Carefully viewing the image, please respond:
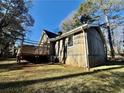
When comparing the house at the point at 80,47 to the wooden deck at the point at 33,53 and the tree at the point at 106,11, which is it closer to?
the wooden deck at the point at 33,53

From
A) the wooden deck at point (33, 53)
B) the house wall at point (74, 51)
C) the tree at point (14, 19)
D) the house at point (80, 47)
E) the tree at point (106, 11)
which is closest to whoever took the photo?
the house at point (80, 47)

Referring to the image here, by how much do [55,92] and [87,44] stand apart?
7250mm

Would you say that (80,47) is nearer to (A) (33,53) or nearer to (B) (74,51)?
(B) (74,51)

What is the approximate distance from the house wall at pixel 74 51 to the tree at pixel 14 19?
972cm

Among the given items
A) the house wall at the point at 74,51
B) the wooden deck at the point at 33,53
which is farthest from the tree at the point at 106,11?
the wooden deck at the point at 33,53

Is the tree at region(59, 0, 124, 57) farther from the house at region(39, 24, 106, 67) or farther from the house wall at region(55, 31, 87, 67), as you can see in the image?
the house wall at region(55, 31, 87, 67)

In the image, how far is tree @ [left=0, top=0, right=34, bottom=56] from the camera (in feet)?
81.9

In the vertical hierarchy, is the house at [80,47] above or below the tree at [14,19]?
below

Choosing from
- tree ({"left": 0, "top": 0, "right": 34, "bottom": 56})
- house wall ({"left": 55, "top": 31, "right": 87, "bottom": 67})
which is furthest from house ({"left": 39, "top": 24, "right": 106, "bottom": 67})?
tree ({"left": 0, "top": 0, "right": 34, "bottom": 56})

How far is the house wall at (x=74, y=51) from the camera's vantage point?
14.5 meters

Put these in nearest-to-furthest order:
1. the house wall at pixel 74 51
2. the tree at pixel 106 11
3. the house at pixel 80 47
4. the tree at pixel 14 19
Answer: the house at pixel 80 47, the house wall at pixel 74 51, the tree at pixel 14 19, the tree at pixel 106 11

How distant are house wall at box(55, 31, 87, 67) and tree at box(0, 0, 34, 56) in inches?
383

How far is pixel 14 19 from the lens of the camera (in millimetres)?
26000

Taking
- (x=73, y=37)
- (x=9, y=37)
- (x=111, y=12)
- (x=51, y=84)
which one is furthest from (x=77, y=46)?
(x=9, y=37)
